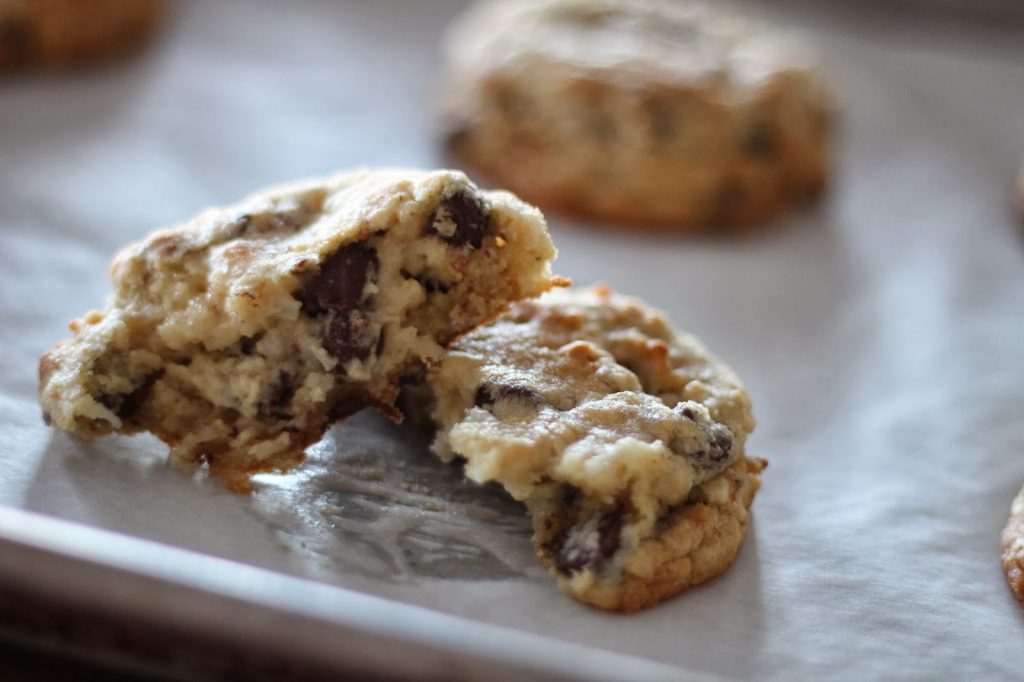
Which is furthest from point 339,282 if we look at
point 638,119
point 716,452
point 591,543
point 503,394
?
point 638,119

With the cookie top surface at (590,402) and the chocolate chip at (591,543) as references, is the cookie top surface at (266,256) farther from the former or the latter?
the chocolate chip at (591,543)

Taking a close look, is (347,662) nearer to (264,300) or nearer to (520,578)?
(520,578)

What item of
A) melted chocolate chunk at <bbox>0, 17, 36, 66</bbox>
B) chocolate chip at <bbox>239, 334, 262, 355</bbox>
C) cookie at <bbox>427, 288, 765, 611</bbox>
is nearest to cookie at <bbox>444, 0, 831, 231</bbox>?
cookie at <bbox>427, 288, 765, 611</bbox>

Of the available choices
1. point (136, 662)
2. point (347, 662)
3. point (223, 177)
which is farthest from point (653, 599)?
point (223, 177)

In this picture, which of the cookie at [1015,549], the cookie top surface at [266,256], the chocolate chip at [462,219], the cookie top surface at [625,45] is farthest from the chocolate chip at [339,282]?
the cookie top surface at [625,45]

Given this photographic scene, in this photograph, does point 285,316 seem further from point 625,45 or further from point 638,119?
point 625,45

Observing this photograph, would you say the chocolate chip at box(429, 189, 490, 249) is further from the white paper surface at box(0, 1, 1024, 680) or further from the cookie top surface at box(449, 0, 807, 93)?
the cookie top surface at box(449, 0, 807, 93)
